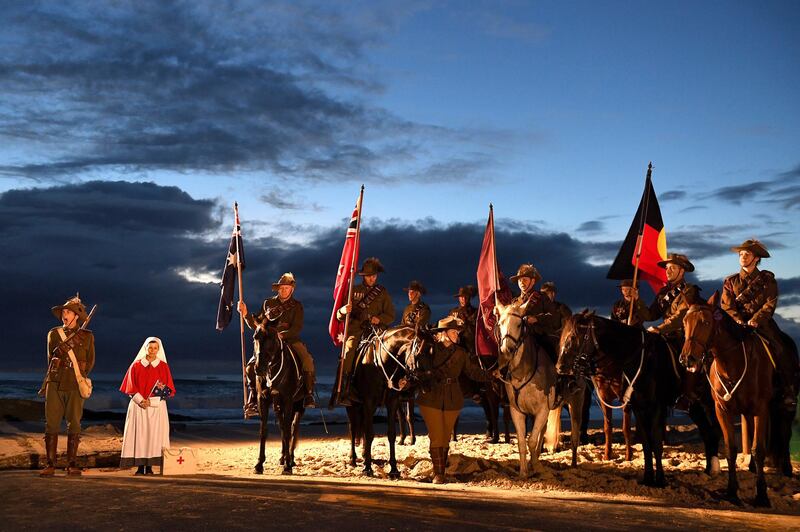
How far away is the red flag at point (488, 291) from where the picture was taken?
14922 mm

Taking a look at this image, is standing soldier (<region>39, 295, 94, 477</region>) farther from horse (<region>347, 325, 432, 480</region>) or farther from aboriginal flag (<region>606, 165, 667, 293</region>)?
aboriginal flag (<region>606, 165, 667, 293</region>)

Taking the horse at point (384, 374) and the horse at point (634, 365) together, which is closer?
the horse at point (634, 365)

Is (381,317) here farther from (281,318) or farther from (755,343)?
(755,343)

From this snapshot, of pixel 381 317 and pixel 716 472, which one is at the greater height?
pixel 381 317

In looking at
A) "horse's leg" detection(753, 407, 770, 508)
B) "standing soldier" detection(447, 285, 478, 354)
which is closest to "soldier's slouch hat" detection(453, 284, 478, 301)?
"standing soldier" detection(447, 285, 478, 354)

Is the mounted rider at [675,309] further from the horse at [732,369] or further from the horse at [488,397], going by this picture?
the horse at [488,397]

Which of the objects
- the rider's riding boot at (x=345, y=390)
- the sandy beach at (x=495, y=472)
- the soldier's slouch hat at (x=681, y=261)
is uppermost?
the soldier's slouch hat at (x=681, y=261)

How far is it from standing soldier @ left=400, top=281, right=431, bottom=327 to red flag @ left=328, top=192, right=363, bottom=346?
6.35 feet

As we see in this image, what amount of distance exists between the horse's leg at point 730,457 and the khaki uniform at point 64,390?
8.54m

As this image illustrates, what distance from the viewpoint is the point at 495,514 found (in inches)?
367

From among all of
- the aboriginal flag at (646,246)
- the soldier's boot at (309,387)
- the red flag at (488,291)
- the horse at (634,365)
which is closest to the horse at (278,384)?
the soldier's boot at (309,387)

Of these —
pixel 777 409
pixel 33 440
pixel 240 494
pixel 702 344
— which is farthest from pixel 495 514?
pixel 33 440

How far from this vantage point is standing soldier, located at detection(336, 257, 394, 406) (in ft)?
47.7

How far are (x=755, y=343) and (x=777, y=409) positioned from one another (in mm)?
1952
